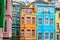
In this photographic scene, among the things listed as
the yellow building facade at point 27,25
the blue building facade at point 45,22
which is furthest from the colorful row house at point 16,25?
the blue building facade at point 45,22

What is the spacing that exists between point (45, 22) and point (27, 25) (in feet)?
7.08

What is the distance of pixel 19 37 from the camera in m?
28.6

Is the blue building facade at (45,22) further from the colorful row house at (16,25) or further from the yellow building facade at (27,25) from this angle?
the colorful row house at (16,25)

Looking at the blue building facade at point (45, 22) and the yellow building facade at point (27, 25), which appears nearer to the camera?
the yellow building facade at point (27, 25)

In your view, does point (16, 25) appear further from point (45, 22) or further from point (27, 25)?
point (45, 22)

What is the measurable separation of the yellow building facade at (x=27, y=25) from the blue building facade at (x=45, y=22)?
0.47 meters

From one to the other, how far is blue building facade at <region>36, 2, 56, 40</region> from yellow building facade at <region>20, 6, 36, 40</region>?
47 cm

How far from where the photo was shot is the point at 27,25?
28.8 m

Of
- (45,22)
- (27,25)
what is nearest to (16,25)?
(27,25)

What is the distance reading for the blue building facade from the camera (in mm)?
28688

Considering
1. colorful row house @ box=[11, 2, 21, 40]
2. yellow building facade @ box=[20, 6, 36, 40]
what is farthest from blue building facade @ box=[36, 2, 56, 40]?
colorful row house @ box=[11, 2, 21, 40]

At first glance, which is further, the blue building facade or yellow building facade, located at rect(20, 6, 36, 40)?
the blue building facade

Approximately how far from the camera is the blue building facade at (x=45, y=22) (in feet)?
94.1

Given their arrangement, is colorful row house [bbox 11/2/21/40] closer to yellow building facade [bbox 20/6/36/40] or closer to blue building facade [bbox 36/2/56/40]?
yellow building facade [bbox 20/6/36/40]
